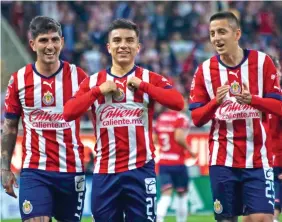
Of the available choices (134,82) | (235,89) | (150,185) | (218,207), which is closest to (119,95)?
(134,82)

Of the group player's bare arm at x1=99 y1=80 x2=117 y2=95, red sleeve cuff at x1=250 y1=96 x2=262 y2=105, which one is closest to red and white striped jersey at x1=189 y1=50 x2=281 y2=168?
red sleeve cuff at x1=250 y1=96 x2=262 y2=105

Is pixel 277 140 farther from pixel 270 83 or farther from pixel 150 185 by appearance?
pixel 150 185

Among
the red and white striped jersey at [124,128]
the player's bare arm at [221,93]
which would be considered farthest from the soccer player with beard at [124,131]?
the player's bare arm at [221,93]

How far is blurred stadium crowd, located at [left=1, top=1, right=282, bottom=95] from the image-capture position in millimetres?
23391

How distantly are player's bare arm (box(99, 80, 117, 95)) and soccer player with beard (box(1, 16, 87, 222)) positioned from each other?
79 centimetres

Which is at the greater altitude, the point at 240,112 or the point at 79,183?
the point at 240,112

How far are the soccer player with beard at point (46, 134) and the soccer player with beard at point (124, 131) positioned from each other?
1.59 feet

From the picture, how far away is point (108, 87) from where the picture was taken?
8594 millimetres

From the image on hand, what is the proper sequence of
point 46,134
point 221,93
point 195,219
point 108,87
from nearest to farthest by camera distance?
point 108,87, point 221,93, point 46,134, point 195,219

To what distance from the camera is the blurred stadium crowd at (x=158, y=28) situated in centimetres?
2339

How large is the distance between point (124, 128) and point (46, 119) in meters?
0.89

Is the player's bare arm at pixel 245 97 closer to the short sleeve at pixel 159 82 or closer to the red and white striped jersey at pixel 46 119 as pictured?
the short sleeve at pixel 159 82

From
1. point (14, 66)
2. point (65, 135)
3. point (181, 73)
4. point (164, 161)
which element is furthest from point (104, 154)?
point (181, 73)

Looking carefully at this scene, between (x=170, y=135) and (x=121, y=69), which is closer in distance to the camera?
(x=121, y=69)
